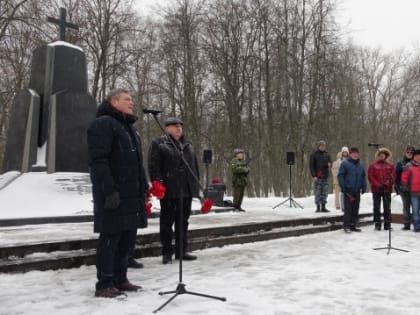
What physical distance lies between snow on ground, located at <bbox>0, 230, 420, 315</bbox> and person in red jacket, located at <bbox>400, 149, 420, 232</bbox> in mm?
3149

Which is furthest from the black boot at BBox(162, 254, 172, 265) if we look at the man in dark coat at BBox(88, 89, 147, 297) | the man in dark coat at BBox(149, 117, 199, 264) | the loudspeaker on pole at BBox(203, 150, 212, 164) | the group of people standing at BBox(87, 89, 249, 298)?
the loudspeaker on pole at BBox(203, 150, 212, 164)

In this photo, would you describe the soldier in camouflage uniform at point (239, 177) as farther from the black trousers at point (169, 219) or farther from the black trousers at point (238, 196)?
the black trousers at point (169, 219)

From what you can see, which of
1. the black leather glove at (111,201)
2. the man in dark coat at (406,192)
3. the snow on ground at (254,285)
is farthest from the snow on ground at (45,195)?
the black leather glove at (111,201)

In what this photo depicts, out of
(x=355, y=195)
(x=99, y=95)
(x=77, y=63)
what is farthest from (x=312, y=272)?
(x=99, y=95)

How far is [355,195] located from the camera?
9461 mm

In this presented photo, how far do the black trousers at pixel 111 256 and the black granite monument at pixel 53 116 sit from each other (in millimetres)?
7378

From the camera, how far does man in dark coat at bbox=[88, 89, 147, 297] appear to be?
4.10 m

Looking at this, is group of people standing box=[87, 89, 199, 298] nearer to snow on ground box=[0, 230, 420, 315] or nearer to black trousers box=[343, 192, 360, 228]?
snow on ground box=[0, 230, 420, 315]

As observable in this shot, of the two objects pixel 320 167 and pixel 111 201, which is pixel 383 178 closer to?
pixel 320 167

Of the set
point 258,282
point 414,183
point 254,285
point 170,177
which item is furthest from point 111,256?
point 414,183

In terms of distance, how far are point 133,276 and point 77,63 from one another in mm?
8622

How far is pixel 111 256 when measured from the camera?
416 cm

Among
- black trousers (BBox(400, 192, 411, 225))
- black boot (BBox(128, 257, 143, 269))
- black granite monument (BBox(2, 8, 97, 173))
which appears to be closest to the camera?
black boot (BBox(128, 257, 143, 269))

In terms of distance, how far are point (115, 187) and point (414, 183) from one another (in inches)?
307
